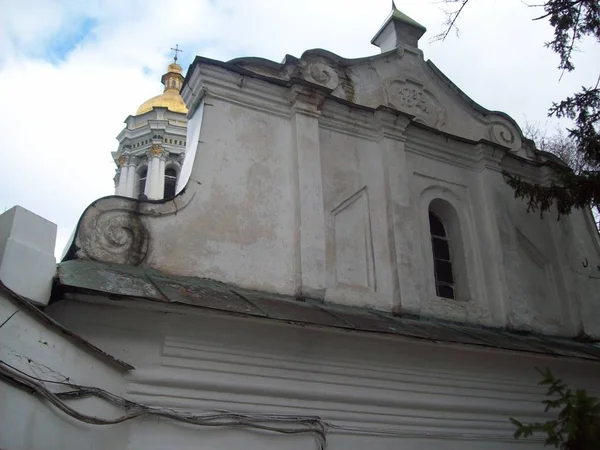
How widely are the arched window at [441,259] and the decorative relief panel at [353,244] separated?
1105mm

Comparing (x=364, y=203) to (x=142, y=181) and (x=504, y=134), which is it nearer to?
(x=504, y=134)

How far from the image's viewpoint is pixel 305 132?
7.52 metres

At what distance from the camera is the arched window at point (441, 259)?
26.8 feet

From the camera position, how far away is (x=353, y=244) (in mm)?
7367

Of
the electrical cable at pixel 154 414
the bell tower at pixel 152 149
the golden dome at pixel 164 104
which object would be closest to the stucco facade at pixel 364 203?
the electrical cable at pixel 154 414

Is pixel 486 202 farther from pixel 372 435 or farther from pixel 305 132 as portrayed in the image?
pixel 372 435

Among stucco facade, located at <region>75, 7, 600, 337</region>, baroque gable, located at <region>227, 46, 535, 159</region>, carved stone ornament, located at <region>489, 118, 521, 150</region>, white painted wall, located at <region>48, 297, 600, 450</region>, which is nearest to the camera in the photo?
white painted wall, located at <region>48, 297, 600, 450</region>

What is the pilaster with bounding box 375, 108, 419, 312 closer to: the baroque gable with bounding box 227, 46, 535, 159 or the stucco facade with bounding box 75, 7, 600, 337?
the stucco facade with bounding box 75, 7, 600, 337

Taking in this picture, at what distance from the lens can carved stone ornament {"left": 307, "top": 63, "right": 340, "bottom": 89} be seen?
8078mm

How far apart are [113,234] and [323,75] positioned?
142 inches

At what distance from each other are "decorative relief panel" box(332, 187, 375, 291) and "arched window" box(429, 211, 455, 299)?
43.5 inches

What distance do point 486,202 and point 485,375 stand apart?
2593 millimetres

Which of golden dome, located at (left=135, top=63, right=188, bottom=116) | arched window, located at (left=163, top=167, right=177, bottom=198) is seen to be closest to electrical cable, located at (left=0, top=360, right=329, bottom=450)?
arched window, located at (left=163, top=167, right=177, bottom=198)

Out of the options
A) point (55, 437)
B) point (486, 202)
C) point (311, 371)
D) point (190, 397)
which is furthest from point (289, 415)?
point (486, 202)
